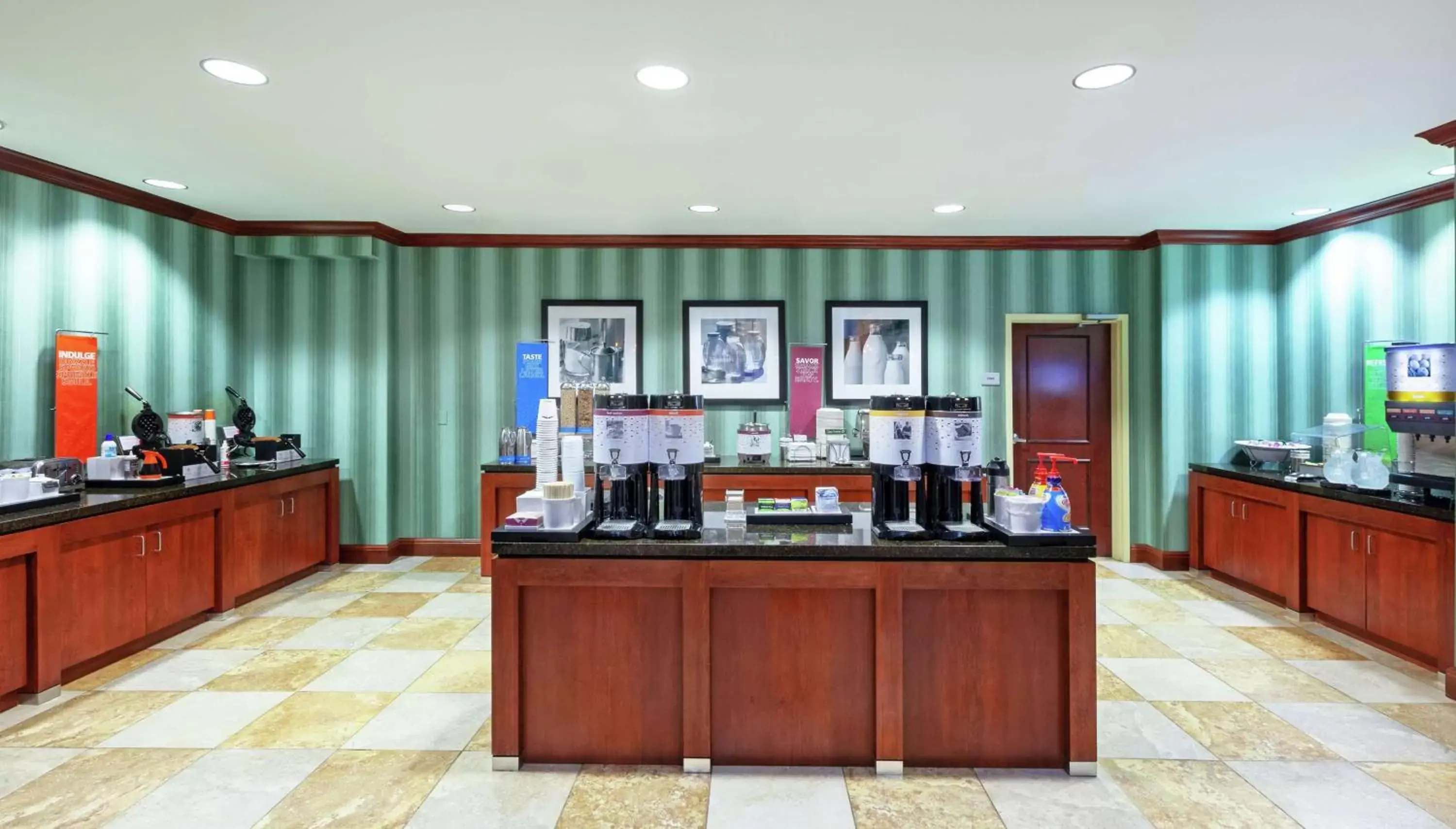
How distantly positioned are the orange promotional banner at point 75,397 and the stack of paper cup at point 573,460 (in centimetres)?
367

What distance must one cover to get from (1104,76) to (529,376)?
4708 mm

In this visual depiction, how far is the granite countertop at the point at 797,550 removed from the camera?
274cm

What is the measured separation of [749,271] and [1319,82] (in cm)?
403

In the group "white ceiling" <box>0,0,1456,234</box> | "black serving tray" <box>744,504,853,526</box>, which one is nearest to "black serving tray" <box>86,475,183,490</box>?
"white ceiling" <box>0,0,1456,234</box>

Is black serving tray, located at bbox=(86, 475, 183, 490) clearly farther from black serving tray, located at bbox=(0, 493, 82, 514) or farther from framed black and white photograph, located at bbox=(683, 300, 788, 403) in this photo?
framed black and white photograph, located at bbox=(683, 300, 788, 403)

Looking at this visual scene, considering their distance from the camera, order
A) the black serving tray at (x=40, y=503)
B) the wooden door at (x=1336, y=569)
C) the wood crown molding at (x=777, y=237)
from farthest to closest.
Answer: the wood crown molding at (x=777, y=237), the wooden door at (x=1336, y=569), the black serving tray at (x=40, y=503)

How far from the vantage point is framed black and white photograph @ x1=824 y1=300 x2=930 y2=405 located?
21.1 ft

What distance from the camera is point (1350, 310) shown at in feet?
17.8

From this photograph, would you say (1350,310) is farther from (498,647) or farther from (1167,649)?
(498,647)

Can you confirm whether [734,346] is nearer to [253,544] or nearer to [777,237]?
[777,237]

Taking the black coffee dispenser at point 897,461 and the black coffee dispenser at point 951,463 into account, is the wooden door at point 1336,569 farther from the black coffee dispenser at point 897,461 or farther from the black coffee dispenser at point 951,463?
the black coffee dispenser at point 897,461

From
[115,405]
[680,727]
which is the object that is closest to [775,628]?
[680,727]

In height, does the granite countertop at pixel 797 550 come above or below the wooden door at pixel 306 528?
above

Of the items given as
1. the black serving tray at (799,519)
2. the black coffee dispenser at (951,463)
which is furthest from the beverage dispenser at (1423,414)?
the black serving tray at (799,519)
